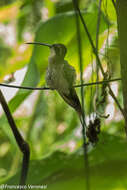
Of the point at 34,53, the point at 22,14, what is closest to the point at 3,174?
the point at 34,53

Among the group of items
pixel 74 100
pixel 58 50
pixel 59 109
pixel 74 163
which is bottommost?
pixel 59 109

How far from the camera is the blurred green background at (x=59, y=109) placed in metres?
0.99

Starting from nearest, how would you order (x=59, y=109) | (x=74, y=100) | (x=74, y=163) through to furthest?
(x=74, y=100)
(x=74, y=163)
(x=59, y=109)

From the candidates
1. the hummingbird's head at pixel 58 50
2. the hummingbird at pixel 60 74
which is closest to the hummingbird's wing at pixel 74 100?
the hummingbird at pixel 60 74

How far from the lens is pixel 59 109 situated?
→ 2732 mm

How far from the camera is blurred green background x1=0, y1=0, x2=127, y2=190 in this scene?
99cm

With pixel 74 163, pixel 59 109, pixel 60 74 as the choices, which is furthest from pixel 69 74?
pixel 59 109

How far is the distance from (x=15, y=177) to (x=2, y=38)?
2.47 metres

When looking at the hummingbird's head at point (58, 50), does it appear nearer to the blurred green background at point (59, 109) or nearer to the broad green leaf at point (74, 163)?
the blurred green background at point (59, 109)

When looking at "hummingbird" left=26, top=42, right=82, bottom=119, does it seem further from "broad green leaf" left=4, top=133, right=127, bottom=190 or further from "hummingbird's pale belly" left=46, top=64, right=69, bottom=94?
"broad green leaf" left=4, top=133, right=127, bottom=190

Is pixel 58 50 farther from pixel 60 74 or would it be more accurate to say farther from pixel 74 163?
pixel 74 163

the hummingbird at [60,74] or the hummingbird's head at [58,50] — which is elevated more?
the hummingbird's head at [58,50]

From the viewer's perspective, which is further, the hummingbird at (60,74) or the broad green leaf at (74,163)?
the broad green leaf at (74,163)

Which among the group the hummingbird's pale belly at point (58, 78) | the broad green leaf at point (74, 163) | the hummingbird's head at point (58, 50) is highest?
the hummingbird's head at point (58, 50)
